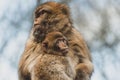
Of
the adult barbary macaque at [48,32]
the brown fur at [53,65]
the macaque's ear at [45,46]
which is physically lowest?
the adult barbary macaque at [48,32]

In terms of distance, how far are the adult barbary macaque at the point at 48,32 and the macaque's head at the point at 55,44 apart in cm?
13

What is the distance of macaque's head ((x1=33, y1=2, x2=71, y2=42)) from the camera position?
9.39 metres

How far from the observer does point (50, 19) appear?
385 inches

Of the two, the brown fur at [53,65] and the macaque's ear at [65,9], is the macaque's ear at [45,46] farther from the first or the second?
the macaque's ear at [65,9]

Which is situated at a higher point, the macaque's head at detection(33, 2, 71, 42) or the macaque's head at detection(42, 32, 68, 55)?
the macaque's head at detection(42, 32, 68, 55)

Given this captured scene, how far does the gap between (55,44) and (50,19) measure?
0.70 metres

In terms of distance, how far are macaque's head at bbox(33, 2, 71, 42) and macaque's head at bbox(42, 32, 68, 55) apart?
0.20 metres

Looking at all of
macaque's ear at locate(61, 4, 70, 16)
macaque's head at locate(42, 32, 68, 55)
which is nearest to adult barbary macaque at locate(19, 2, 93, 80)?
macaque's ear at locate(61, 4, 70, 16)

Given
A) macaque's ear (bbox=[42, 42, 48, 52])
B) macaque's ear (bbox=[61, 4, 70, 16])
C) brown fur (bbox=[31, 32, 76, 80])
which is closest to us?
brown fur (bbox=[31, 32, 76, 80])

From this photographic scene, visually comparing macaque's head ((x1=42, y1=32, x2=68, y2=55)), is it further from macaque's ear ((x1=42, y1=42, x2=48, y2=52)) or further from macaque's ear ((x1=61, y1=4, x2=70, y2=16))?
macaque's ear ((x1=61, y1=4, x2=70, y2=16))

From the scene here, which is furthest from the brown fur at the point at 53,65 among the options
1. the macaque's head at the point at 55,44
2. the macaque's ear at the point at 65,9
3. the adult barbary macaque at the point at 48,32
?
the macaque's ear at the point at 65,9

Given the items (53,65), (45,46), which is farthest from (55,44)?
(53,65)

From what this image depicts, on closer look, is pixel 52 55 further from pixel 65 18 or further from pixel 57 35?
pixel 65 18

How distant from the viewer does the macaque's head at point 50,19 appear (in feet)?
30.8
